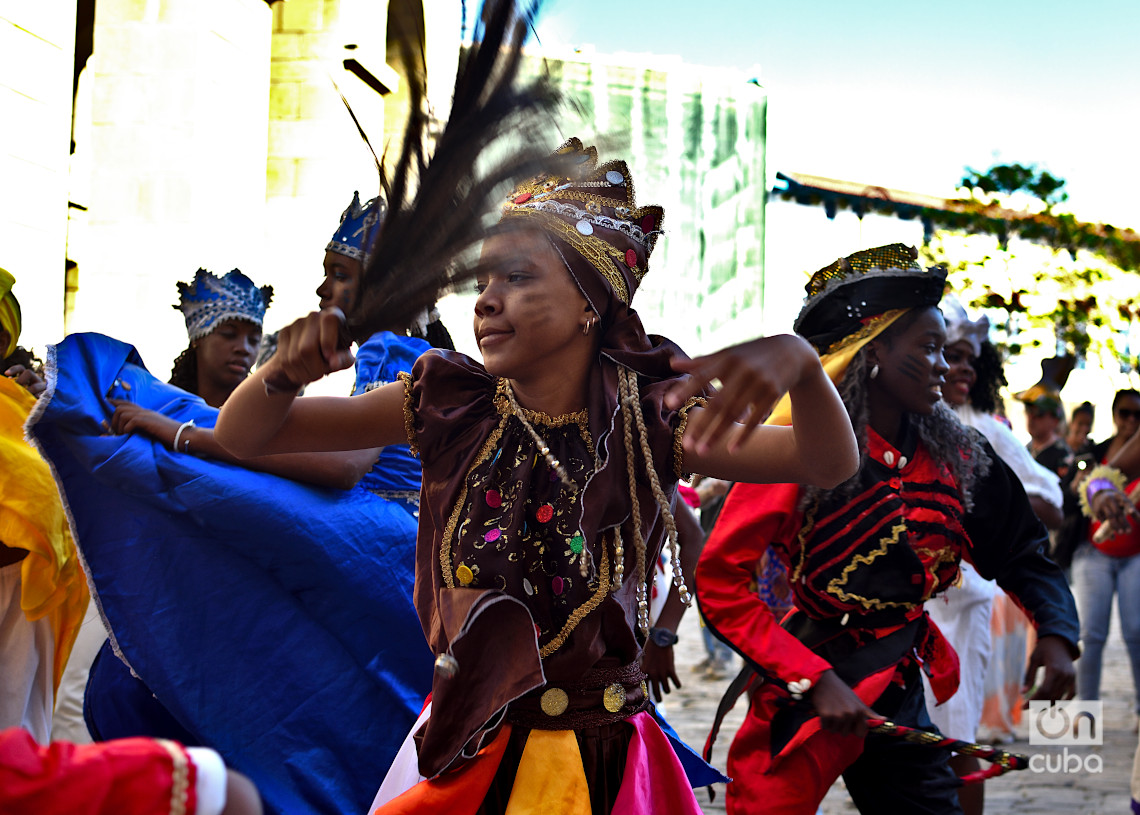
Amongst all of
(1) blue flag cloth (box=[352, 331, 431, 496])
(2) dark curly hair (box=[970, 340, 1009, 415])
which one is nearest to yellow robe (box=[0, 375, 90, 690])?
(1) blue flag cloth (box=[352, 331, 431, 496])

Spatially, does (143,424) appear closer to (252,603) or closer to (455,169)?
(252,603)

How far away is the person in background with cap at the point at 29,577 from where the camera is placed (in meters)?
4.35

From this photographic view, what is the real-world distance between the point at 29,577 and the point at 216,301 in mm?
1487

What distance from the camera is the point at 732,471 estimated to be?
254 cm

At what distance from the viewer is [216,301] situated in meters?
5.30

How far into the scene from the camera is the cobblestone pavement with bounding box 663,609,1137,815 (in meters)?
5.88

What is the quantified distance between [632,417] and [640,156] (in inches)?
23.5

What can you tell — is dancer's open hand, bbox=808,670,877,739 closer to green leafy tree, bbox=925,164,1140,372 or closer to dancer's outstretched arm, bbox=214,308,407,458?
dancer's outstretched arm, bbox=214,308,407,458

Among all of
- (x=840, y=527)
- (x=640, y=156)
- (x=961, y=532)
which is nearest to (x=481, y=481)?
(x=640, y=156)

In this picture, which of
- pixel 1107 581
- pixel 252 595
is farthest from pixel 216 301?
pixel 1107 581

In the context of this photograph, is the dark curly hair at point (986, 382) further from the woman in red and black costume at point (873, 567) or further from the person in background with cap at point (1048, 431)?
the person in background with cap at point (1048, 431)

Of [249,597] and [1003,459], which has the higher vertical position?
[1003,459]

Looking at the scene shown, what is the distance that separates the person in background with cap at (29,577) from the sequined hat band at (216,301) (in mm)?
764

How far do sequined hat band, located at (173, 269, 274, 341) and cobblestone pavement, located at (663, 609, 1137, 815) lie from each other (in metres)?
2.91
